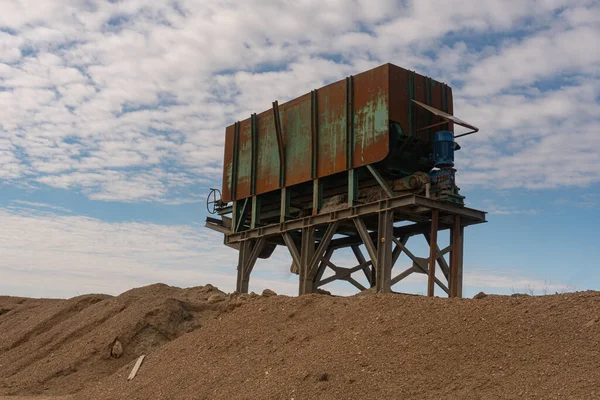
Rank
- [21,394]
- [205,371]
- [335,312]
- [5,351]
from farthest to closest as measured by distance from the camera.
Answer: [5,351] → [21,394] → [335,312] → [205,371]

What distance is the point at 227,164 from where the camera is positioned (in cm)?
2622

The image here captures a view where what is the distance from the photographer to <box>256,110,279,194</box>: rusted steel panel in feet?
76.6

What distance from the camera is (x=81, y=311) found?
1745 cm

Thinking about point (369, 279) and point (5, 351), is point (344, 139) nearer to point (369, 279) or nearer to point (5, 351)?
point (369, 279)

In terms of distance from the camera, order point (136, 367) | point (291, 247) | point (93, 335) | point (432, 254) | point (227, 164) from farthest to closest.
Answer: point (227, 164)
point (291, 247)
point (432, 254)
point (93, 335)
point (136, 367)

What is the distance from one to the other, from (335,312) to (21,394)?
6.32m

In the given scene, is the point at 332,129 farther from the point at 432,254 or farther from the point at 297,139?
the point at 432,254

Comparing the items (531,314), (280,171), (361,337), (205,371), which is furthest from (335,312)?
(280,171)

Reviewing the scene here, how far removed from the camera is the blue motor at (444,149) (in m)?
19.2

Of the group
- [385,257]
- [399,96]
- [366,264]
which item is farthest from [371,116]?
[366,264]

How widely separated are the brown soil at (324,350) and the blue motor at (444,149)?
24.6 feet

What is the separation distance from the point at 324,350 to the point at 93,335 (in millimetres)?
6779

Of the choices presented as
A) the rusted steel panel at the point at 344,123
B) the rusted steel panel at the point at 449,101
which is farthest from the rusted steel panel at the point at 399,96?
the rusted steel panel at the point at 449,101

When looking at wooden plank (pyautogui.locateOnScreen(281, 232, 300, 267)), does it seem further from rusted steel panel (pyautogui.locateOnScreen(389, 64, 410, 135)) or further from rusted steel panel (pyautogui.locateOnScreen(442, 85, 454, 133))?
rusted steel panel (pyautogui.locateOnScreen(442, 85, 454, 133))
